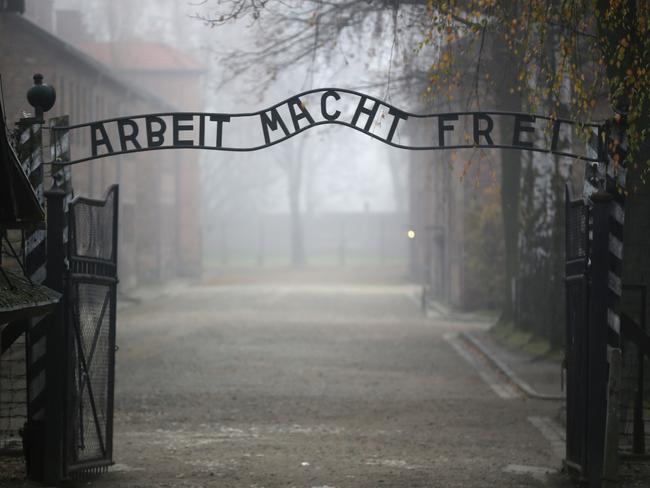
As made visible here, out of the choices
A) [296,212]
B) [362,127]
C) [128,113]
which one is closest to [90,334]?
[362,127]

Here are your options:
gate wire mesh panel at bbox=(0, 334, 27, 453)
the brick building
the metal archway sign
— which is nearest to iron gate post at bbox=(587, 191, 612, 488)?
the metal archway sign

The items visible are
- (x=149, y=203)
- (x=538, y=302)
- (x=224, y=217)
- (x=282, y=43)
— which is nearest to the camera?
(x=282, y=43)

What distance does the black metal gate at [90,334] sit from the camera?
9219 millimetres

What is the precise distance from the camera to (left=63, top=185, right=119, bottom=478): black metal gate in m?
9.22

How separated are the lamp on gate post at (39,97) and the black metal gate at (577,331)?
416 centimetres

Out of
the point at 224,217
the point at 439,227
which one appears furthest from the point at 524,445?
the point at 224,217

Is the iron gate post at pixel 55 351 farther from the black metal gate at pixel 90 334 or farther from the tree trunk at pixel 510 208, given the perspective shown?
the tree trunk at pixel 510 208

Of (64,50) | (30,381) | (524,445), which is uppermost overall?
(64,50)

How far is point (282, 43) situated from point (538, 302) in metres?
6.33

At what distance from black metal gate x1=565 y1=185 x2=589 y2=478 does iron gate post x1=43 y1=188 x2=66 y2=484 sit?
393 centimetres

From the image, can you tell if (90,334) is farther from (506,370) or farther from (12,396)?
(506,370)

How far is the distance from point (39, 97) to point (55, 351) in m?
1.94

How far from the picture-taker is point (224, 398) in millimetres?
15086

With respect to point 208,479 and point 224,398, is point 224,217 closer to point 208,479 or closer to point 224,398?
point 224,398
